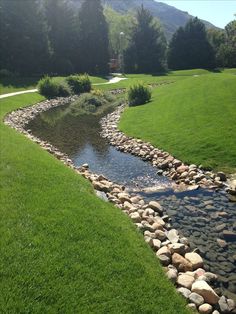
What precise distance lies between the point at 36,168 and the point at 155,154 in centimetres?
886

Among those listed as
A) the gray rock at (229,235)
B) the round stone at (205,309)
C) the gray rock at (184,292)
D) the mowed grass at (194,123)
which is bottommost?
the mowed grass at (194,123)

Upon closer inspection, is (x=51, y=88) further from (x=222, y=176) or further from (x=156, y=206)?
(x=156, y=206)

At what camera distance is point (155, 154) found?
2125 cm

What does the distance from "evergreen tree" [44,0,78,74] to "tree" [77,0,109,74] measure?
11.0 ft

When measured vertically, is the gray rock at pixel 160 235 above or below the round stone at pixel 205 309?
below

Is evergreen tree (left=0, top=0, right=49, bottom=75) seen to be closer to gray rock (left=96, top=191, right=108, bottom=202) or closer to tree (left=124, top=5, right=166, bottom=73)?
tree (left=124, top=5, right=166, bottom=73)

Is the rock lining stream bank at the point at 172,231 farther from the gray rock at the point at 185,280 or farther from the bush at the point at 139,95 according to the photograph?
the bush at the point at 139,95

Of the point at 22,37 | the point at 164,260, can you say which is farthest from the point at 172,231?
the point at 22,37

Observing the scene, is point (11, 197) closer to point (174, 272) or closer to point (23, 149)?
point (174, 272)

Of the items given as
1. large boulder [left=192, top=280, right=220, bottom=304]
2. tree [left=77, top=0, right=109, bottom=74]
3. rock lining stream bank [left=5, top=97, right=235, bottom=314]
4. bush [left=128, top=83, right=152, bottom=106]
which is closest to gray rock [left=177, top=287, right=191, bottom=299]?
rock lining stream bank [left=5, top=97, right=235, bottom=314]

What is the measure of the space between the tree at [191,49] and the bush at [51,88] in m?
47.3

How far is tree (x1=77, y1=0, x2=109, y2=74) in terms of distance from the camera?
3093 inches

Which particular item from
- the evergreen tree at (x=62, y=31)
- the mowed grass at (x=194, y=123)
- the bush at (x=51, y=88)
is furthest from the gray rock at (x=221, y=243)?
the evergreen tree at (x=62, y=31)

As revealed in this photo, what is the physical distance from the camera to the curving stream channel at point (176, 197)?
34.8ft
